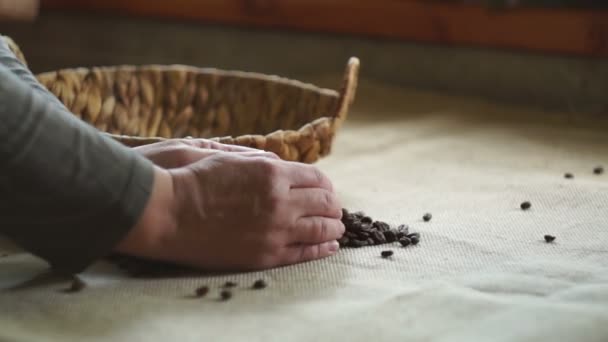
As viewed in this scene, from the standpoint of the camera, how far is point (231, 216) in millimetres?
828

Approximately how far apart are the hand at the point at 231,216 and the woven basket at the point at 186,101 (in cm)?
37

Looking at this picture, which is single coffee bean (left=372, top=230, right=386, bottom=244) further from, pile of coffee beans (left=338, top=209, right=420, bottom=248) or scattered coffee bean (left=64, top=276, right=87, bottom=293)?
scattered coffee bean (left=64, top=276, right=87, bottom=293)

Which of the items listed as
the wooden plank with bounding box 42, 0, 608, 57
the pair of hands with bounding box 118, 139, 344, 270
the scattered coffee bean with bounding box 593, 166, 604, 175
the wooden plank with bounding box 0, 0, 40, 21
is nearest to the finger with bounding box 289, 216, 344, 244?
the pair of hands with bounding box 118, 139, 344, 270

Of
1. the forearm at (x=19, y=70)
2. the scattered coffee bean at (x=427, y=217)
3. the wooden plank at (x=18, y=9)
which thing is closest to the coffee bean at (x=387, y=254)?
the scattered coffee bean at (x=427, y=217)

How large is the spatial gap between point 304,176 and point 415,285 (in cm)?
16

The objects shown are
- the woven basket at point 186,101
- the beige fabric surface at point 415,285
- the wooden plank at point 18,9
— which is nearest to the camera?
the beige fabric surface at point 415,285

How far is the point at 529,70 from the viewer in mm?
1843

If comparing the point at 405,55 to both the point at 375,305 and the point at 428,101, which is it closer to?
the point at 428,101

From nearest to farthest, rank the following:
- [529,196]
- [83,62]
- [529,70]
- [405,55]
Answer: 1. [529,196]
2. [529,70]
3. [405,55]
4. [83,62]

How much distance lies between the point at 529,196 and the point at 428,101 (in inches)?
28.0

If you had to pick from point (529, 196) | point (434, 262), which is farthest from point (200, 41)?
point (434, 262)

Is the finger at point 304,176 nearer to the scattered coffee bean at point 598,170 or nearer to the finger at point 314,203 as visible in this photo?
the finger at point 314,203

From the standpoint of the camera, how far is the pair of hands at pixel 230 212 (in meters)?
0.81

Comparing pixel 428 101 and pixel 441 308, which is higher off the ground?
pixel 428 101
